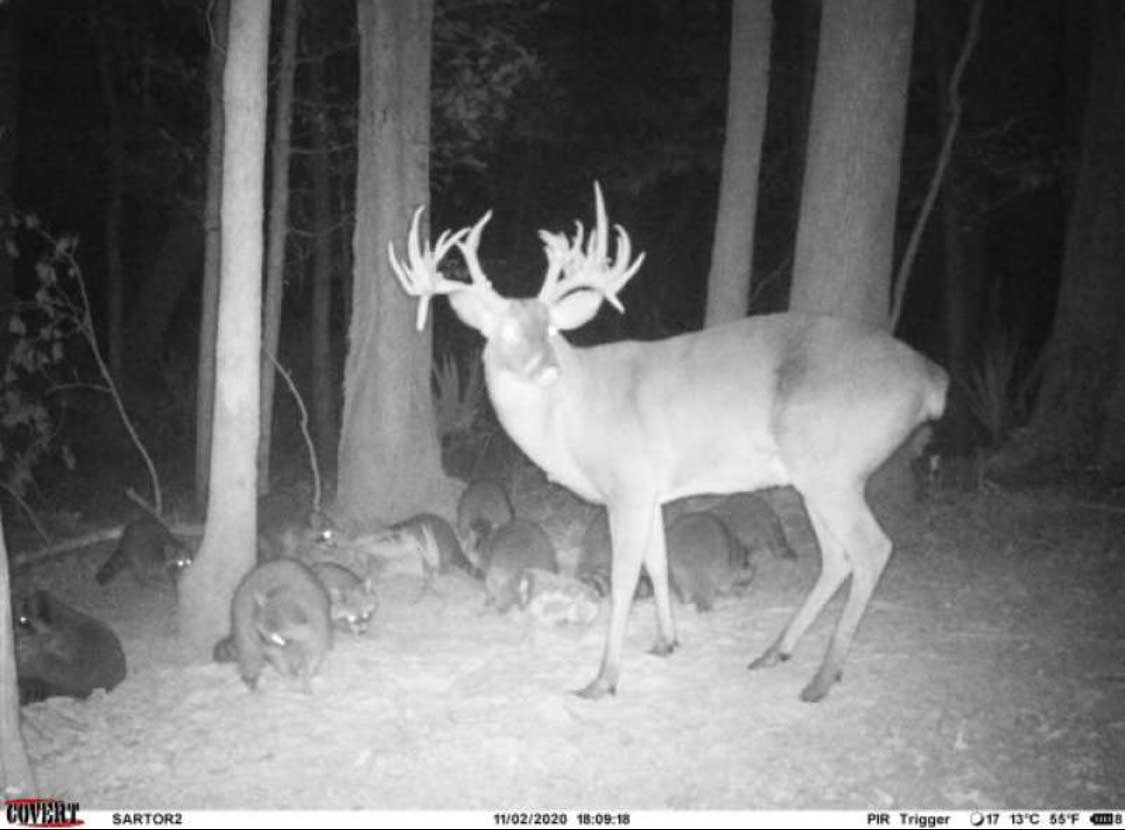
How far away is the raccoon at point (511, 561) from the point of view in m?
7.38

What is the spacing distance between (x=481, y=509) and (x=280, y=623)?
3.46 m

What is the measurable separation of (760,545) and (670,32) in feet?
48.1

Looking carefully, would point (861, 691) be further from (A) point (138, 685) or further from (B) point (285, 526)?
(B) point (285, 526)

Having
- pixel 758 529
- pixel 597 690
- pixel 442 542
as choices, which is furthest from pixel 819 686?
pixel 442 542

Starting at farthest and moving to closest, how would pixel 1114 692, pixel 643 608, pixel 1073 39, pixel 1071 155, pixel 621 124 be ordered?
pixel 621 124
pixel 1071 155
pixel 1073 39
pixel 643 608
pixel 1114 692

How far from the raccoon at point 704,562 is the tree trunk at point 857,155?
267cm

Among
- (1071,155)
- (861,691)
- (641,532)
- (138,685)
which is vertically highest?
(1071,155)

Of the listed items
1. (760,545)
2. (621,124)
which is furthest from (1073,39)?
(760,545)

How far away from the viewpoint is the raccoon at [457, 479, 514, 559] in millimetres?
9062

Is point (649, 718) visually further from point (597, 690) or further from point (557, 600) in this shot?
point (557, 600)

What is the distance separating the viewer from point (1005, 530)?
8.95 meters

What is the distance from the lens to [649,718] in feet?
17.7

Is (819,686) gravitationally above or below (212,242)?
below

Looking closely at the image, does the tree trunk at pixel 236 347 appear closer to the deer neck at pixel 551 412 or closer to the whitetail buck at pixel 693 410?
the whitetail buck at pixel 693 410
